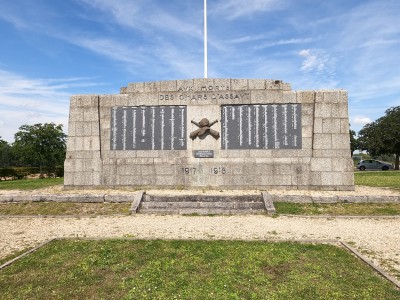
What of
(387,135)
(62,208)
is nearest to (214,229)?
(62,208)

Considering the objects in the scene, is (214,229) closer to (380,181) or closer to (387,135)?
Answer: (380,181)

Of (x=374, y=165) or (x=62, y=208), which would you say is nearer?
(x=62, y=208)

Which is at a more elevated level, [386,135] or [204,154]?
[386,135]

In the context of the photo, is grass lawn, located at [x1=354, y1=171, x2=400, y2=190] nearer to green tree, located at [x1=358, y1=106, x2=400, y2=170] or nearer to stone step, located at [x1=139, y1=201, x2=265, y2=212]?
stone step, located at [x1=139, y1=201, x2=265, y2=212]

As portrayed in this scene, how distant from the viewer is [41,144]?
124 feet

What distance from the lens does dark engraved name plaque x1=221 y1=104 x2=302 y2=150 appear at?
54.1 feet

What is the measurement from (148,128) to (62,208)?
624 cm

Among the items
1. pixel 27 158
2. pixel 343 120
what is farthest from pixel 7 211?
pixel 27 158

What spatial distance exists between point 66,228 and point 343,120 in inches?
546

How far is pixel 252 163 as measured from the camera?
16.5 metres

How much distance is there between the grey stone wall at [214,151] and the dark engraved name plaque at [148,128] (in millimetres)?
276

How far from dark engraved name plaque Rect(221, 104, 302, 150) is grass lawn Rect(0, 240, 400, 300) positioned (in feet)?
29.3

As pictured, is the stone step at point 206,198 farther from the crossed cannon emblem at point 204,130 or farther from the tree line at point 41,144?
the tree line at point 41,144

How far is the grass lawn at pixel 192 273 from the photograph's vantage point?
17.7ft
